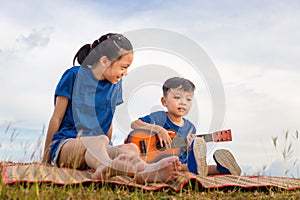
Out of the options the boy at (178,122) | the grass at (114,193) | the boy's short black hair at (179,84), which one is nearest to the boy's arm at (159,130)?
the boy at (178,122)

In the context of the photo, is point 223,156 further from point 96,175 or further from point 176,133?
point 96,175

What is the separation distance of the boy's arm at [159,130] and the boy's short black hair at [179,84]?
0.49m

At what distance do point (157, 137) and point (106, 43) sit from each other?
3.69ft

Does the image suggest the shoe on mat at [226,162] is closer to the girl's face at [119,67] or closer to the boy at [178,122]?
the boy at [178,122]

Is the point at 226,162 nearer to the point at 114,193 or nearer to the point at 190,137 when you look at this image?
the point at 190,137

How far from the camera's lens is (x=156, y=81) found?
14.4 ft

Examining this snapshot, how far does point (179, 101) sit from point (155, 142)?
0.58 m

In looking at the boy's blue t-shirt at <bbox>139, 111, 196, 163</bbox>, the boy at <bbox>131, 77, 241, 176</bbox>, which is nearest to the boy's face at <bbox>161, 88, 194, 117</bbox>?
the boy at <bbox>131, 77, 241, 176</bbox>

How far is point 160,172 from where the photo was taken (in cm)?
303

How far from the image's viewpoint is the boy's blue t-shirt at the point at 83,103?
396 centimetres

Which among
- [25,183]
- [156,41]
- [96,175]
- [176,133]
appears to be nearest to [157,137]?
[176,133]

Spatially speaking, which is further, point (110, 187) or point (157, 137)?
point (157, 137)

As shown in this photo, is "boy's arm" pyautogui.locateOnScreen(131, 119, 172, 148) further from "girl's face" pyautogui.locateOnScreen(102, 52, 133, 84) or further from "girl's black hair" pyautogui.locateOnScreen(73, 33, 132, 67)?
"girl's black hair" pyautogui.locateOnScreen(73, 33, 132, 67)

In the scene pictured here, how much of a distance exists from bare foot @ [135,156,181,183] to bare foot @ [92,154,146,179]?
44 mm
